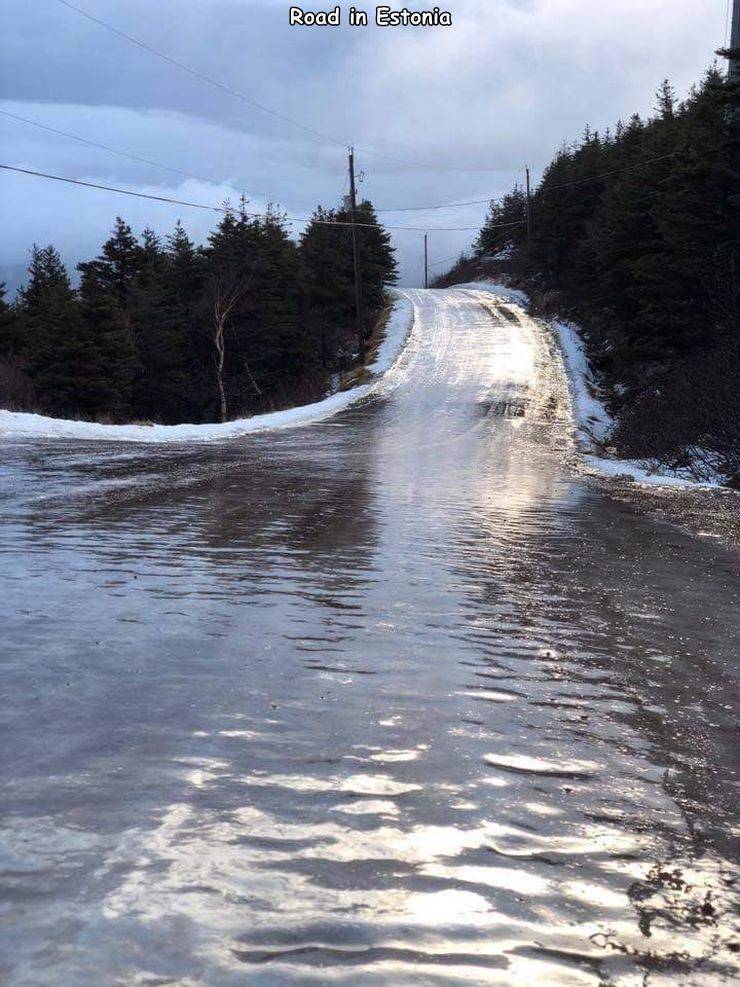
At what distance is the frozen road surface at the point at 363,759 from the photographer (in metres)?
2.44

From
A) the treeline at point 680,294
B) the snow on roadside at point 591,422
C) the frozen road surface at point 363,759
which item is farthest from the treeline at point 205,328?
the frozen road surface at point 363,759

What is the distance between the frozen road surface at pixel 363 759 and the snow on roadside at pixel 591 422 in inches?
261

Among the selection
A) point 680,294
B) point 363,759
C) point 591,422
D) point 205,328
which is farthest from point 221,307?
point 363,759

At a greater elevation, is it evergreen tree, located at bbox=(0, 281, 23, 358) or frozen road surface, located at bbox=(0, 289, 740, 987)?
evergreen tree, located at bbox=(0, 281, 23, 358)

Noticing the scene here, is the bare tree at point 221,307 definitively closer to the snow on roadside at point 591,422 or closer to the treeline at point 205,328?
the treeline at point 205,328

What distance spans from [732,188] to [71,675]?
19.9 metres

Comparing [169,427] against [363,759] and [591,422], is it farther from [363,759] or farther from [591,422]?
[363,759]

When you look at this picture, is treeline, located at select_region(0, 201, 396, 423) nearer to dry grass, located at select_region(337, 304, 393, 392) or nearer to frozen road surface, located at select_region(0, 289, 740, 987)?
dry grass, located at select_region(337, 304, 393, 392)

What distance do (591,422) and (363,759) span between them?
2460cm

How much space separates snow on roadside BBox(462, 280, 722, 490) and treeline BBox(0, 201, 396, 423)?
10.2 m

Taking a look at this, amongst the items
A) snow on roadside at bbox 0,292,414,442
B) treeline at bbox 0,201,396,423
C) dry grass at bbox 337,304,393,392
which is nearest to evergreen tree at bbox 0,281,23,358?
treeline at bbox 0,201,396,423

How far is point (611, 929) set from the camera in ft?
8.25

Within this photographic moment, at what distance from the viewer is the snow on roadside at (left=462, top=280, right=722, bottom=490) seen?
49.3ft

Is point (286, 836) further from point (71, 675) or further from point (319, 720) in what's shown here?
point (71, 675)
